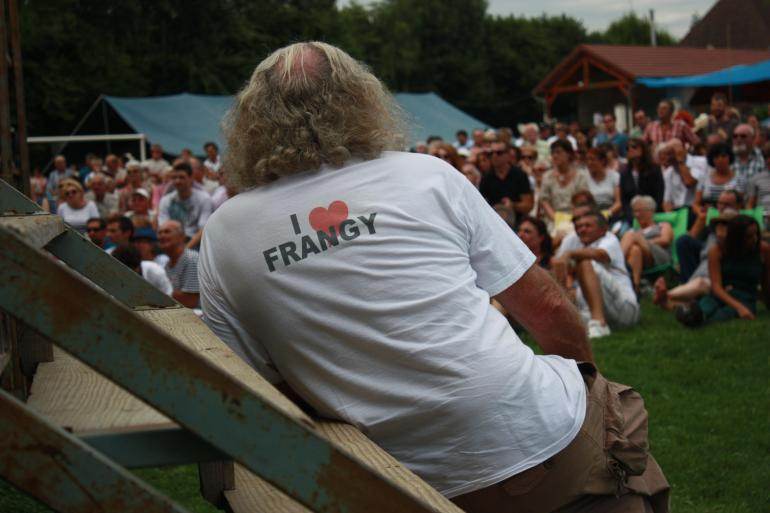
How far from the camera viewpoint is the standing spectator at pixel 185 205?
11875 millimetres

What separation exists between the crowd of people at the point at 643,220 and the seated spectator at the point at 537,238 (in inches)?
0.5

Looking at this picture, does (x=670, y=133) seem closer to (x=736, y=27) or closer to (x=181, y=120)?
(x=181, y=120)

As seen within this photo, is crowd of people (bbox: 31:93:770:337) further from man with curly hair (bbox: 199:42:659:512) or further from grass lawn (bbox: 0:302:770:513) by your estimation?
man with curly hair (bbox: 199:42:659:512)

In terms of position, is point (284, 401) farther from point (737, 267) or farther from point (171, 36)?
point (171, 36)

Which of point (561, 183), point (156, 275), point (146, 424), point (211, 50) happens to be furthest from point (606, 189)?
point (211, 50)

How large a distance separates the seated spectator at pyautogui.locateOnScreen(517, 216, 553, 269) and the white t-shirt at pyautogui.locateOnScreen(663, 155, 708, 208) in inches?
163

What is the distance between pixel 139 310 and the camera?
2682 mm

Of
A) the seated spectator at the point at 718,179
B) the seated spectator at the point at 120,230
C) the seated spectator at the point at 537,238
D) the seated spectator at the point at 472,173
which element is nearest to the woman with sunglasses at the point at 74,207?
the seated spectator at the point at 120,230

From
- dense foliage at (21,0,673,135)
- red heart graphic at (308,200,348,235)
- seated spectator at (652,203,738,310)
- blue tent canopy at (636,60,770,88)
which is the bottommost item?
seated spectator at (652,203,738,310)

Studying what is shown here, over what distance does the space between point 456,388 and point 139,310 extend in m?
0.90

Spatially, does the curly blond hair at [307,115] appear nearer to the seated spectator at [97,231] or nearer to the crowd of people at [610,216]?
the crowd of people at [610,216]

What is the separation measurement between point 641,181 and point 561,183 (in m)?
0.97

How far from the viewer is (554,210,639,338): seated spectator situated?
30.0 feet

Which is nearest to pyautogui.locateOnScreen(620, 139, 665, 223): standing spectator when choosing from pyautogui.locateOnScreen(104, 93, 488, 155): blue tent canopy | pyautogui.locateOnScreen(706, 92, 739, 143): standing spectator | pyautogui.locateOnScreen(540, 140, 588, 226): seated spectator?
pyautogui.locateOnScreen(540, 140, 588, 226): seated spectator
